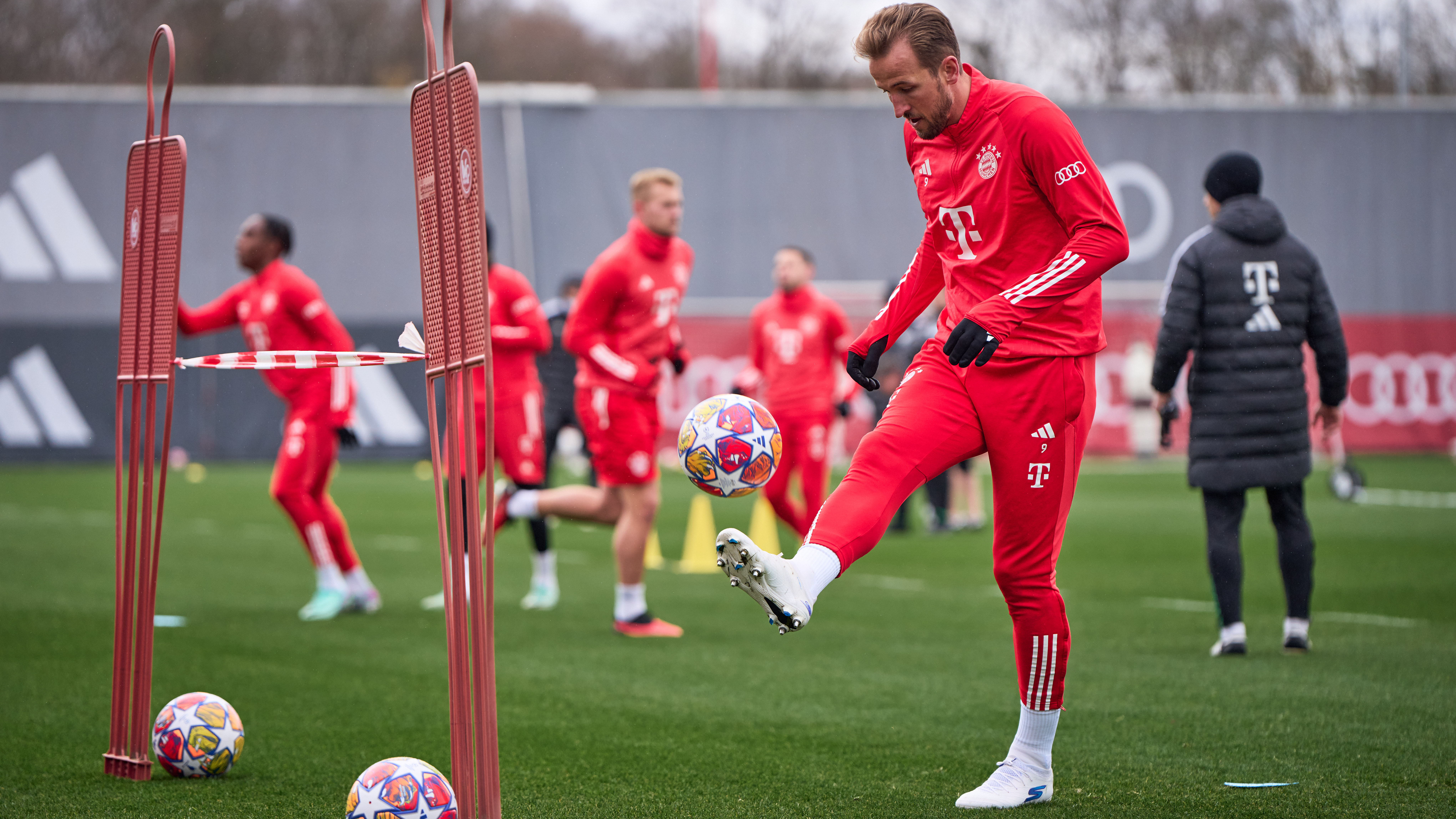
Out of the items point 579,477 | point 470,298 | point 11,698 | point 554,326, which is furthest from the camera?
point 579,477

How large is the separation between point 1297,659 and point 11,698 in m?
5.40

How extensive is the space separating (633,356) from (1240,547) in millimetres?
3128

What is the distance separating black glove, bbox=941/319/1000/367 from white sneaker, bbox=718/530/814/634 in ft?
2.17

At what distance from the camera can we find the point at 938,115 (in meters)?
3.84

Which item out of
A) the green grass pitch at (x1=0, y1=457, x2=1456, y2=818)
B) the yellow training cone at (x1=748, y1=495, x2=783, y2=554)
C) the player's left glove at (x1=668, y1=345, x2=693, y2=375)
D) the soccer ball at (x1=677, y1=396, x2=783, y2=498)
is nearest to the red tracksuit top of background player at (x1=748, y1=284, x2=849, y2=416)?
the yellow training cone at (x1=748, y1=495, x2=783, y2=554)

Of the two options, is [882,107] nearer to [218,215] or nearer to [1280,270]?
[218,215]

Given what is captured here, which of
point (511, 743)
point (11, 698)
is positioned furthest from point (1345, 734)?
point (11, 698)

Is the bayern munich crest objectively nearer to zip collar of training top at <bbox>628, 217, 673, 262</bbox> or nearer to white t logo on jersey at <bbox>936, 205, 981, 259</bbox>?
white t logo on jersey at <bbox>936, 205, 981, 259</bbox>

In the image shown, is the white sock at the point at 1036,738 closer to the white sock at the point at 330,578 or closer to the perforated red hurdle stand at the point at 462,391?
the perforated red hurdle stand at the point at 462,391

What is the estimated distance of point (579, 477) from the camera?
19.8 metres

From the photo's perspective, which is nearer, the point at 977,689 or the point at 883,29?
the point at 883,29

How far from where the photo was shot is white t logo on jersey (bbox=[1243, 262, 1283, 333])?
6.55m

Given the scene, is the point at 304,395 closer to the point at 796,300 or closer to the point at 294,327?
the point at 294,327

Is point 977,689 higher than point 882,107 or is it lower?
lower
